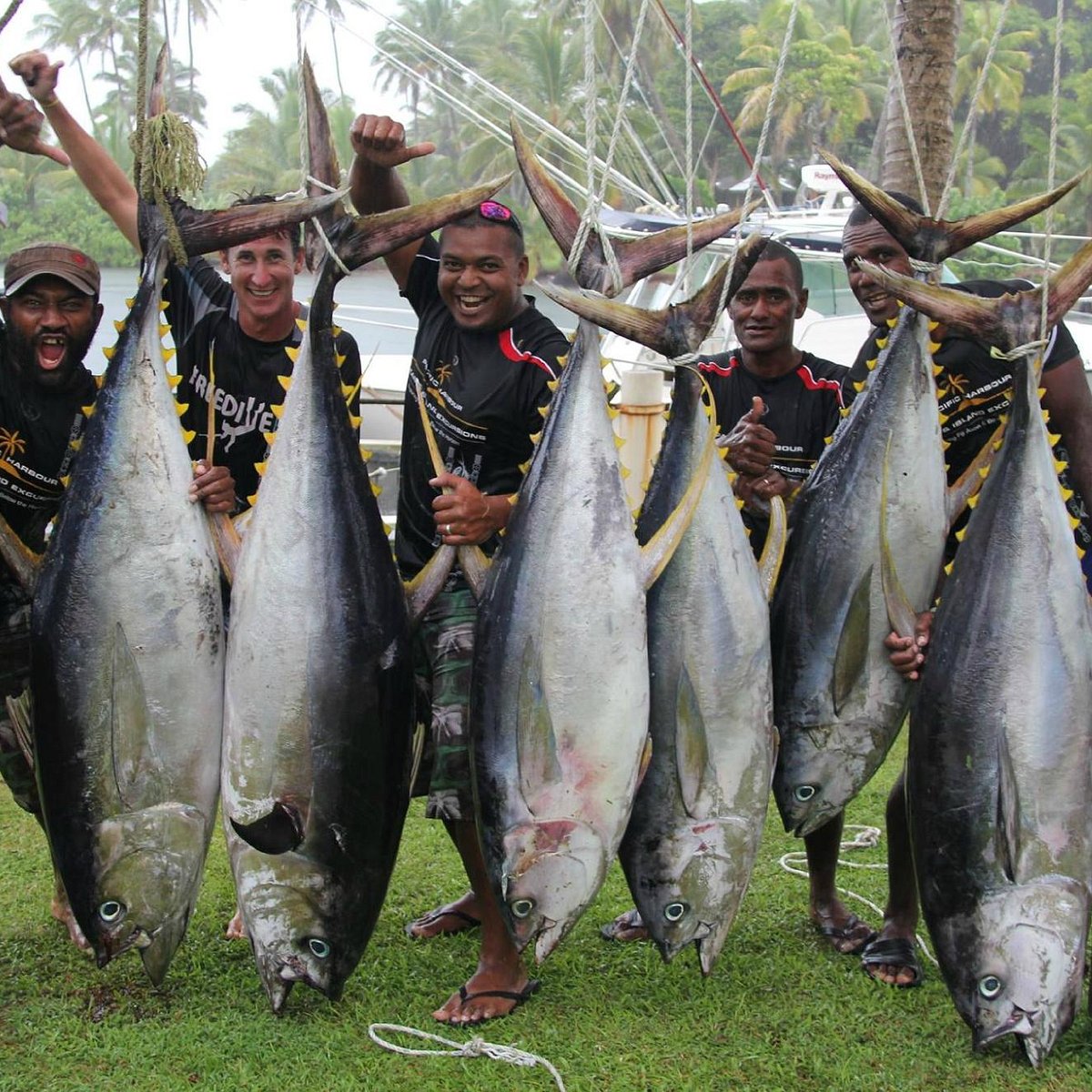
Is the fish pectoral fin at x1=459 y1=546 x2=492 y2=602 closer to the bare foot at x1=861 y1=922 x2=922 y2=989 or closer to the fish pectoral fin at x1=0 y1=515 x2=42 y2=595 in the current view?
the fish pectoral fin at x1=0 y1=515 x2=42 y2=595

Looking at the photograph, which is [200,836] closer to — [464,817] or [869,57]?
[464,817]

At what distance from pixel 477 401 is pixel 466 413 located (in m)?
0.04

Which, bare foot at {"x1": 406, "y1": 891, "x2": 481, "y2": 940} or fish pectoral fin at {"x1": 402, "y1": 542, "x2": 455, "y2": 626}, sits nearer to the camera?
fish pectoral fin at {"x1": 402, "y1": 542, "x2": 455, "y2": 626}

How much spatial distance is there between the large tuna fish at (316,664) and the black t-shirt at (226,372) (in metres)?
0.52

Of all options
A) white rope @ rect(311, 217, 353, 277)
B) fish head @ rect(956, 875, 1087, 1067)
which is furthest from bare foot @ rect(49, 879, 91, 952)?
fish head @ rect(956, 875, 1087, 1067)

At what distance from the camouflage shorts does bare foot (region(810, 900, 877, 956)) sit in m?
1.12

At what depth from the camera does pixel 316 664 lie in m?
2.45

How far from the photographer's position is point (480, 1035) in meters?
2.78

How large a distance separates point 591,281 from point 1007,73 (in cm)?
4018

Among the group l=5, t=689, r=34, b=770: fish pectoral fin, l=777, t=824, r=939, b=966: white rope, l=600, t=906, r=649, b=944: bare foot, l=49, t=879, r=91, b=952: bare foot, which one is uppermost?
l=5, t=689, r=34, b=770: fish pectoral fin

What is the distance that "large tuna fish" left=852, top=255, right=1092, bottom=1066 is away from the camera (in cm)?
240

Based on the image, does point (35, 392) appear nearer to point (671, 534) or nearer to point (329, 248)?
point (329, 248)

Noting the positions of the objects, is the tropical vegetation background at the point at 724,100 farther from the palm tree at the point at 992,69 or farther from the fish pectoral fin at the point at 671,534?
Result: the fish pectoral fin at the point at 671,534

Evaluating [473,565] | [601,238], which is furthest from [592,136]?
[473,565]
